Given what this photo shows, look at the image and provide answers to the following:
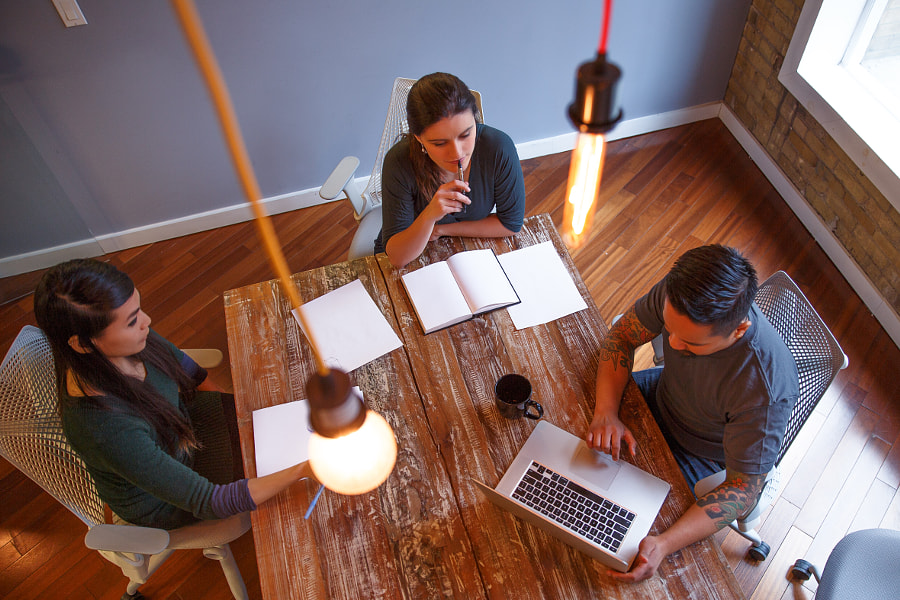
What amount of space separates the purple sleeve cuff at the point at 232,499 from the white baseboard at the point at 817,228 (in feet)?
8.62

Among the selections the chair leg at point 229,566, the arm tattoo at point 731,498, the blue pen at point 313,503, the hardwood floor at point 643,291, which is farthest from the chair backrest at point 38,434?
the arm tattoo at point 731,498

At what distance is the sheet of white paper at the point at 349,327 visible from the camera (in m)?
1.73

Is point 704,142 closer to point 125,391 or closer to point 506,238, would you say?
point 506,238

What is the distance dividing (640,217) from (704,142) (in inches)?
29.6

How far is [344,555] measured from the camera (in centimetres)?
140

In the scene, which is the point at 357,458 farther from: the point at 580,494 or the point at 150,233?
the point at 150,233

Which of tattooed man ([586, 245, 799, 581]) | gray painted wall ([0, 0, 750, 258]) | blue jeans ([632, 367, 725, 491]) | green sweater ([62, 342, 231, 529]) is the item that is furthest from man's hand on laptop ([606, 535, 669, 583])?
gray painted wall ([0, 0, 750, 258])

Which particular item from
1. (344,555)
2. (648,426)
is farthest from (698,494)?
(344,555)

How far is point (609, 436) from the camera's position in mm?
1481

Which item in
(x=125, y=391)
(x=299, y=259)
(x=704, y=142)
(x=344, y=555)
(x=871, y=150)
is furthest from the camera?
(x=704, y=142)

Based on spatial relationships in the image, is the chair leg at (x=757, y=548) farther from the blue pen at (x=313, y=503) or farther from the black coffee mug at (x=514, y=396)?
the blue pen at (x=313, y=503)

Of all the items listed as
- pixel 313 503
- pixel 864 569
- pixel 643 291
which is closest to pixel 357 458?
pixel 313 503

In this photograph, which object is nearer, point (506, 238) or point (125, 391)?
point (125, 391)

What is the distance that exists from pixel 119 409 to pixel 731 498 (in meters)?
1.48
